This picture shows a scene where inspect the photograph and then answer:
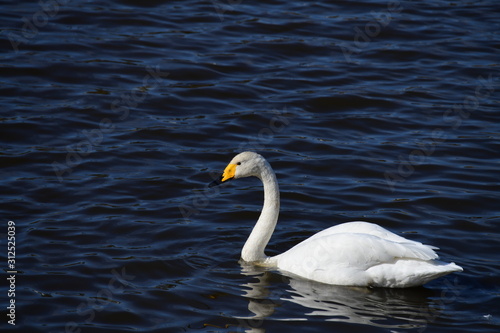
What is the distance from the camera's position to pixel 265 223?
839 centimetres

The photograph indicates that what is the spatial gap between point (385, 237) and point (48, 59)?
296 inches

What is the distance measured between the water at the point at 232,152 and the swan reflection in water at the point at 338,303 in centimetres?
2

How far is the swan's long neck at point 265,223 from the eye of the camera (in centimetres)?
827

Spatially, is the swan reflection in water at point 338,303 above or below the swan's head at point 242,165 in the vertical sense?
below

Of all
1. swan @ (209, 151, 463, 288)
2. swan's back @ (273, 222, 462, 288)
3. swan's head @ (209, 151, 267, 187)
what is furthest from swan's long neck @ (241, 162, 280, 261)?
→ swan's back @ (273, 222, 462, 288)

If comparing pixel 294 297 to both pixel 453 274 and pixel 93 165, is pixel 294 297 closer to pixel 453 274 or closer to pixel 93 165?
pixel 453 274

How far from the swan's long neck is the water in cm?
20

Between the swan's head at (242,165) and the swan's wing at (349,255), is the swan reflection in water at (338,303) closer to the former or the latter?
the swan's wing at (349,255)

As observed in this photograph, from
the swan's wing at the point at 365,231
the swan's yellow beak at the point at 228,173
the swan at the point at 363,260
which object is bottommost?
the swan at the point at 363,260

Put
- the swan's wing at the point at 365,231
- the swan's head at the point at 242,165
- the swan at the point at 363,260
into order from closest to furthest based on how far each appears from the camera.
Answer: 1. the swan at the point at 363,260
2. the swan's wing at the point at 365,231
3. the swan's head at the point at 242,165

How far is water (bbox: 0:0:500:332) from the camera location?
743cm

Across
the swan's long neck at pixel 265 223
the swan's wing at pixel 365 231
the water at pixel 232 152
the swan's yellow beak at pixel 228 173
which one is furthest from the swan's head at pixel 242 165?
the swan's wing at pixel 365 231

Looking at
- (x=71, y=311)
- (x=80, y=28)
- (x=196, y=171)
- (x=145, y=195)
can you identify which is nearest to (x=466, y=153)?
(x=196, y=171)

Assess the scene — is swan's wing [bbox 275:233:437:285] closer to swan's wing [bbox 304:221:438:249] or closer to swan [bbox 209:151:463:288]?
swan [bbox 209:151:463:288]
